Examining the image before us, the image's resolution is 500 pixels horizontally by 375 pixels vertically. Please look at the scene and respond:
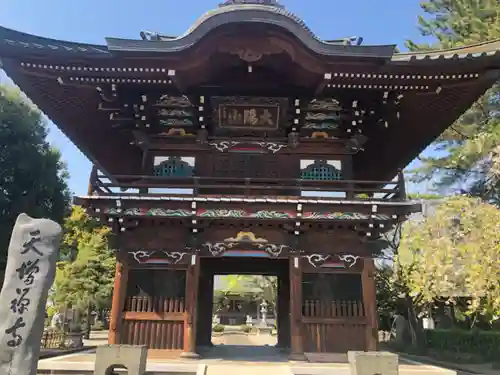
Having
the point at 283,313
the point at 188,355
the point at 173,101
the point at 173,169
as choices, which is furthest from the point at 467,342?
the point at 173,101

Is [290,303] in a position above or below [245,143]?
below

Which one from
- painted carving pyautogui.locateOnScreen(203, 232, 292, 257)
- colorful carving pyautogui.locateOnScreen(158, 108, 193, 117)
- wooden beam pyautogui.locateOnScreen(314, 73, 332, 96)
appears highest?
wooden beam pyautogui.locateOnScreen(314, 73, 332, 96)

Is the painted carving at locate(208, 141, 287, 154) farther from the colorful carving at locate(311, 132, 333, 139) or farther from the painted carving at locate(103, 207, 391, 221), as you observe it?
the painted carving at locate(103, 207, 391, 221)

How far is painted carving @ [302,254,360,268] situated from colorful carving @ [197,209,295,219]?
Result: 1.27 meters

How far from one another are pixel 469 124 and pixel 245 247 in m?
16.8

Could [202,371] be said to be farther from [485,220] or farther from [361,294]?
[485,220]

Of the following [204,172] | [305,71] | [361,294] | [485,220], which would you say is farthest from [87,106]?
[485,220]

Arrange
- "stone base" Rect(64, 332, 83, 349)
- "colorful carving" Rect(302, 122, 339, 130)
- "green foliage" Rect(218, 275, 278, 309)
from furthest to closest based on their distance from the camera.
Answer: "green foliage" Rect(218, 275, 278, 309) < "stone base" Rect(64, 332, 83, 349) < "colorful carving" Rect(302, 122, 339, 130)

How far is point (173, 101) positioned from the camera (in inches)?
435

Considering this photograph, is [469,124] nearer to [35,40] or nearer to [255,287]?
[35,40]

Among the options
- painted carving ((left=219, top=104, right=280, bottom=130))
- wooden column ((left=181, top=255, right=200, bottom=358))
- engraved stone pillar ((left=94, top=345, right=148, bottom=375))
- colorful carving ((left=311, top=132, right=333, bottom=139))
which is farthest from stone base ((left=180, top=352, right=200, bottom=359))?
colorful carving ((left=311, top=132, right=333, bottom=139))

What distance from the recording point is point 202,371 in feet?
28.1

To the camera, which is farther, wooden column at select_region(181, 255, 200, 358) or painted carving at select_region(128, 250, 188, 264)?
painted carving at select_region(128, 250, 188, 264)

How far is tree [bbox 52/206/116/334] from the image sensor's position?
2266 centimetres
